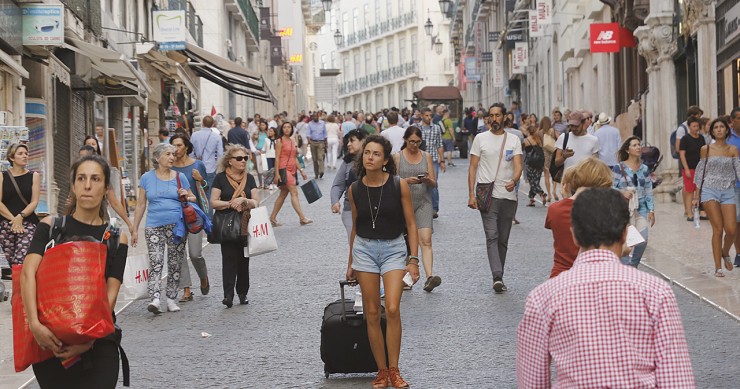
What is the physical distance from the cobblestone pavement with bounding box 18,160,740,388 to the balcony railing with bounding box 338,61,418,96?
8573 centimetres

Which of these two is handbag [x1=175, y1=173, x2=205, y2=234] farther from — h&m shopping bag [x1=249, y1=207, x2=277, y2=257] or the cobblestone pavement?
the cobblestone pavement

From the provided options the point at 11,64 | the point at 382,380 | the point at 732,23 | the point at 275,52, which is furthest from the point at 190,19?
the point at 382,380

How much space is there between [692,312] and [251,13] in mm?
47341

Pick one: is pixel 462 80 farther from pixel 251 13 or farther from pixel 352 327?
pixel 352 327

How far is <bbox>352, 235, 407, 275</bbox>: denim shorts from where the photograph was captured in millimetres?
7750

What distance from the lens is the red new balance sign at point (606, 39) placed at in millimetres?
29469

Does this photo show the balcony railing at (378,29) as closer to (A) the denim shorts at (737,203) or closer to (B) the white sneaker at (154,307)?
(A) the denim shorts at (737,203)

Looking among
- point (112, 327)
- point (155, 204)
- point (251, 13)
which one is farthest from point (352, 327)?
point (251, 13)

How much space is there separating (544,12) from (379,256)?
33.7m

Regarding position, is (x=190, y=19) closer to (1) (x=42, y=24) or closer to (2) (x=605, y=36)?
(2) (x=605, y=36)

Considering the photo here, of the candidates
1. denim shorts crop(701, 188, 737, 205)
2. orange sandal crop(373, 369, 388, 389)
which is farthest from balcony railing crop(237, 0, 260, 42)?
orange sandal crop(373, 369, 388, 389)

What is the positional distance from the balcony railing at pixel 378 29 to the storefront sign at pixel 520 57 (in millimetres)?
49243

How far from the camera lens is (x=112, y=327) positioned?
5.07 metres

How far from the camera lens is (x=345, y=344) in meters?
8.02
